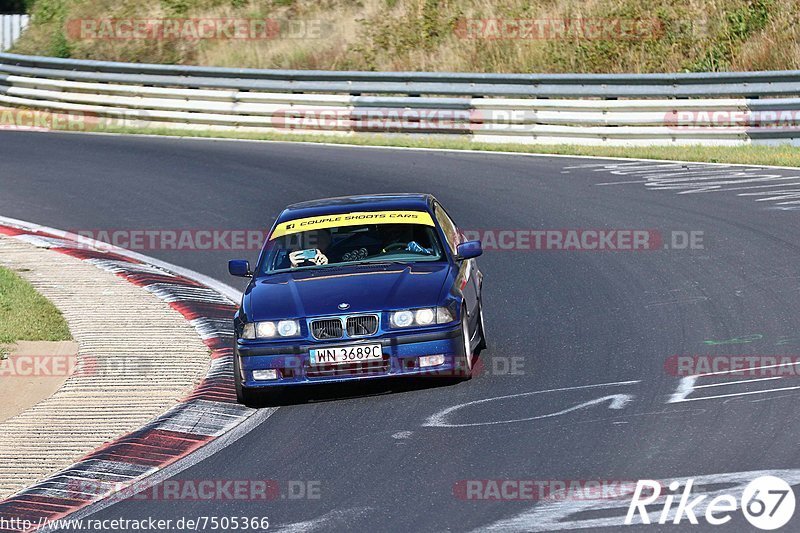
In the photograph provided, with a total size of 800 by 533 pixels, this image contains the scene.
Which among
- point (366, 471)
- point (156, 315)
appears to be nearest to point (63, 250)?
point (156, 315)

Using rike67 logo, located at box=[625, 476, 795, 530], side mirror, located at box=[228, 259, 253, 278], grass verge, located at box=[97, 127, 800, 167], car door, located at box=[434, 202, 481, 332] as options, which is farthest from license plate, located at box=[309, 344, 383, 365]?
grass verge, located at box=[97, 127, 800, 167]

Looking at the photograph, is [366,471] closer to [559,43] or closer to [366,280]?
[366,280]

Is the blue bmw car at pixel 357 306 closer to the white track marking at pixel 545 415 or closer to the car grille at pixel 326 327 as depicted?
the car grille at pixel 326 327

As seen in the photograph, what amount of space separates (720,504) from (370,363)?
3.21m

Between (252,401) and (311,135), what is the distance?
51.6ft

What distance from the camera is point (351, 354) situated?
9.13 m

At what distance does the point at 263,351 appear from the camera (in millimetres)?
9266

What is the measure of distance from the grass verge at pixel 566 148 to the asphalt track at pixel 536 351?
0.82m

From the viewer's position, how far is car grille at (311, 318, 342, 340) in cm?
928

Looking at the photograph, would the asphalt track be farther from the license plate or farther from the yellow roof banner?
the yellow roof banner
